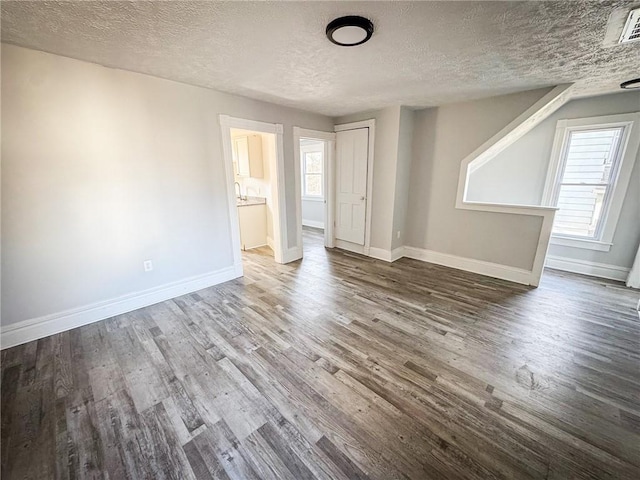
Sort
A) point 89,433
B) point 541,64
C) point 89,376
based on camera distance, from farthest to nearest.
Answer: point 541,64 < point 89,376 < point 89,433

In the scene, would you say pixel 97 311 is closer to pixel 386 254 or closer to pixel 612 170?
pixel 386 254

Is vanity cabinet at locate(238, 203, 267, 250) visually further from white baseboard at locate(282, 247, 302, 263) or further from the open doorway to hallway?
the open doorway to hallway

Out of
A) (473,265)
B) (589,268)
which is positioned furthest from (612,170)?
(473,265)

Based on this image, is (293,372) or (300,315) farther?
(300,315)

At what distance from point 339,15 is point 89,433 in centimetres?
289

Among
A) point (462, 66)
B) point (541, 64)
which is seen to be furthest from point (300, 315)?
point (541, 64)

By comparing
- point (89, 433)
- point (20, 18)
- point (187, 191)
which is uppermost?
point (20, 18)

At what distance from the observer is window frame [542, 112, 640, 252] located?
126 inches

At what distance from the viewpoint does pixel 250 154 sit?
15.3ft

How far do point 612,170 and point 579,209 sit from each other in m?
0.59

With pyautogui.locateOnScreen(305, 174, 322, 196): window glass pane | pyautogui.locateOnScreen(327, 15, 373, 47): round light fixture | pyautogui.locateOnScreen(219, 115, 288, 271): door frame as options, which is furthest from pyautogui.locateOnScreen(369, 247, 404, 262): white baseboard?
pyautogui.locateOnScreen(327, 15, 373, 47): round light fixture

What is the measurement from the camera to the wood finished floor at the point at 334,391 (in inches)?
52.2

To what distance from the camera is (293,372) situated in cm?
191

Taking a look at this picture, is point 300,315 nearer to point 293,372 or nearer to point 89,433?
point 293,372
